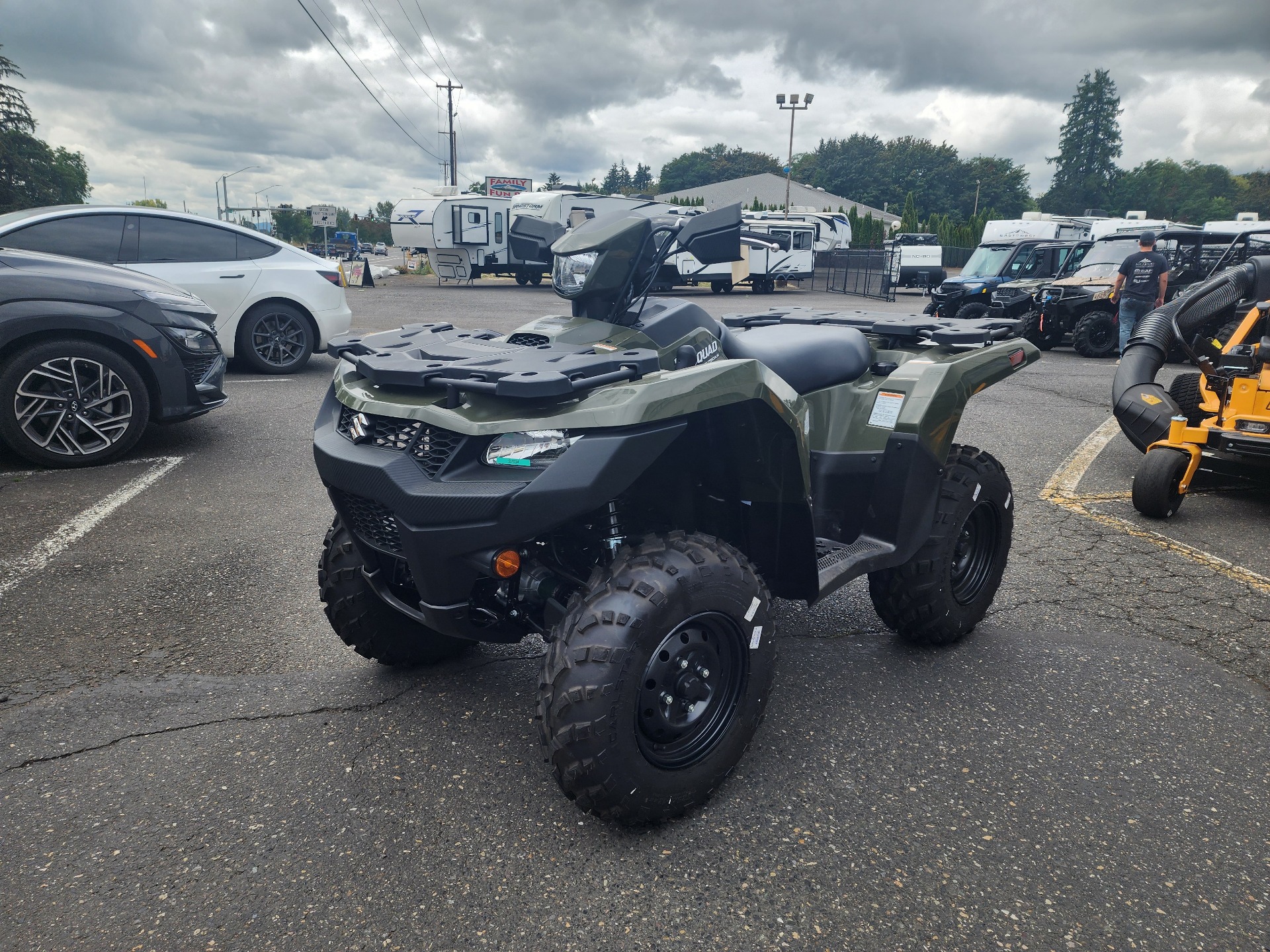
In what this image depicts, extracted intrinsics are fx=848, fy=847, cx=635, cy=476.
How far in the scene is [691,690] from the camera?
7.59 feet

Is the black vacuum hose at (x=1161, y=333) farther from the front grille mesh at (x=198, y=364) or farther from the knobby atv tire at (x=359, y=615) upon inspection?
the front grille mesh at (x=198, y=364)

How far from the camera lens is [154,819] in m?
2.29

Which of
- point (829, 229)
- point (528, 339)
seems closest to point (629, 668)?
point (528, 339)

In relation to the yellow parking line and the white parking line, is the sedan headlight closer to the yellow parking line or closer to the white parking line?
the white parking line

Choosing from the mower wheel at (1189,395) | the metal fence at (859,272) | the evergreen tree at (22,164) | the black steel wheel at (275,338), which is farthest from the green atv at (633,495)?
the evergreen tree at (22,164)

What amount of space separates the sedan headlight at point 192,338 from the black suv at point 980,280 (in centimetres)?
1202

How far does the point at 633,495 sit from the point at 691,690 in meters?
0.60

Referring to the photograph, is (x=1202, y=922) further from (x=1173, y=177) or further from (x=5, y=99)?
(x=1173, y=177)

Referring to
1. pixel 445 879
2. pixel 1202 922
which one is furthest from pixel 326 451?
pixel 1202 922

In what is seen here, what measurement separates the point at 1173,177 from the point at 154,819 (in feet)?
447

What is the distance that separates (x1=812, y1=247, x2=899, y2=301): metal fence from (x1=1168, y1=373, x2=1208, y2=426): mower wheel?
19.6m

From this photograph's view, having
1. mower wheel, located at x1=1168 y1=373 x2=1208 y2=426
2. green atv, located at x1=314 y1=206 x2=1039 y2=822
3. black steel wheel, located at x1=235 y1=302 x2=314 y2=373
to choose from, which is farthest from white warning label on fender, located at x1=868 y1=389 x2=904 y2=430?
black steel wheel, located at x1=235 y1=302 x2=314 y2=373

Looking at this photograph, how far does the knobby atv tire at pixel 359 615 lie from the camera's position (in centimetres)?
286

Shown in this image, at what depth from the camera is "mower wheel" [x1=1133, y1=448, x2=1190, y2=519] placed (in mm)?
5121
